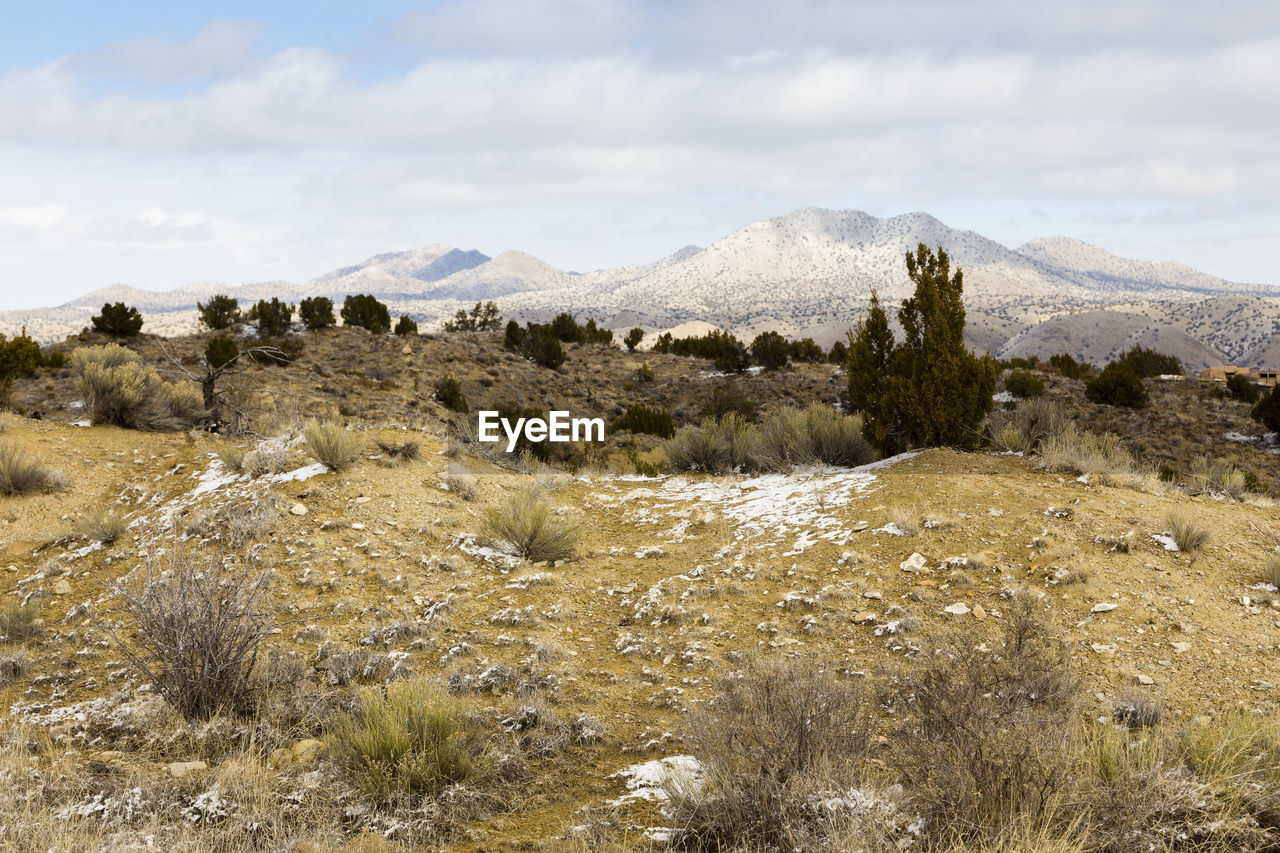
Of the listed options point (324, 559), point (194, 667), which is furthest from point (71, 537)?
point (194, 667)

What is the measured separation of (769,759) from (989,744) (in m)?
1.00

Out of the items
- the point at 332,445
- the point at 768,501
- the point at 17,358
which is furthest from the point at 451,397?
Result: the point at 768,501

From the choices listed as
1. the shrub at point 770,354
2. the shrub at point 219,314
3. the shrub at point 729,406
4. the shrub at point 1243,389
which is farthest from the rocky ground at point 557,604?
the shrub at point 219,314

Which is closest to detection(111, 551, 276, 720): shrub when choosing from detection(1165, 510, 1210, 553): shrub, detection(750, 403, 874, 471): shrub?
detection(1165, 510, 1210, 553): shrub

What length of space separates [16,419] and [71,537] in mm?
6207

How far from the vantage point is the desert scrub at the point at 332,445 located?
32.7ft

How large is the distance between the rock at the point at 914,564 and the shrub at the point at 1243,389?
87.4 ft

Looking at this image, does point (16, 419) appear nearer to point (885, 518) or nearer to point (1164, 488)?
point (885, 518)

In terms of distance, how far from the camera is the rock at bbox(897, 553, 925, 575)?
6924 mm

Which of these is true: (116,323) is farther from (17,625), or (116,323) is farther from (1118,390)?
(1118,390)

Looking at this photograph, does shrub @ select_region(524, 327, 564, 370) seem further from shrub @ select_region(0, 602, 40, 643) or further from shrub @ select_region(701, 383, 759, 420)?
shrub @ select_region(0, 602, 40, 643)

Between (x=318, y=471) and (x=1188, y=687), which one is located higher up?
(x=318, y=471)

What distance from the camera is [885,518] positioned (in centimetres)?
806

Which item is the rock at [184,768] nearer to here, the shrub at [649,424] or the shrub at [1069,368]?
the shrub at [649,424]
